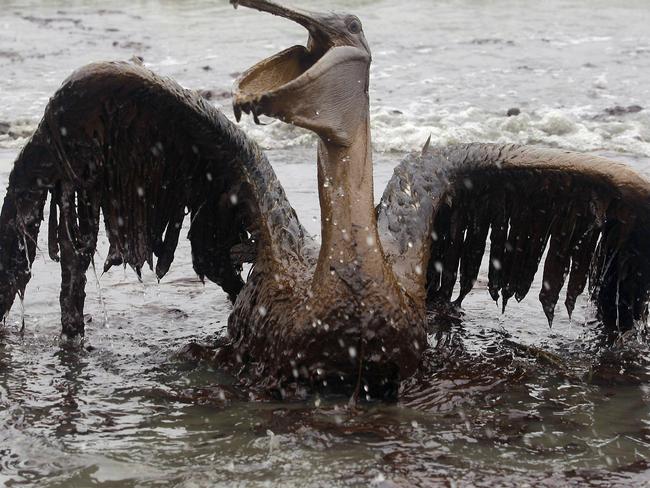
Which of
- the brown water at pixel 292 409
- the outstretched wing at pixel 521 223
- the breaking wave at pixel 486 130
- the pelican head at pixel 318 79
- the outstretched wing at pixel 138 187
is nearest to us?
the brown water at pixel 292 409

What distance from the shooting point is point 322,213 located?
5.87 metres

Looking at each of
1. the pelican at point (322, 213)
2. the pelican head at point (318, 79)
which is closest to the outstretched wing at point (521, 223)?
the pelican at point (322, 213)

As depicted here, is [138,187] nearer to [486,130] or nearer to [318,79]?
[318,79]

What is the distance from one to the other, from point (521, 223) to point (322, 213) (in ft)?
4.67

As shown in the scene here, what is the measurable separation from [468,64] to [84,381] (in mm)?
11364

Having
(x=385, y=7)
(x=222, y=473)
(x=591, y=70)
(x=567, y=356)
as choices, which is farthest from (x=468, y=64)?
(x=222, y=473)

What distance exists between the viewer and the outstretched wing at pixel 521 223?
20.5 ft

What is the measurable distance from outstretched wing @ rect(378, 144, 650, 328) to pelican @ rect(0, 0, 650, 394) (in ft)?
0.03

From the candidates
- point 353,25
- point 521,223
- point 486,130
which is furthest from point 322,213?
point 486,130

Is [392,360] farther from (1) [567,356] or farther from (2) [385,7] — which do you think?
(2) [385,7]

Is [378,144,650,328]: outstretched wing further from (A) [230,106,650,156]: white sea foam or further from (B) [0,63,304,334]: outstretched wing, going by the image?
(A) [230,106,650,156]: white sea foam

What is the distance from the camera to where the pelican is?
5582 millimetres

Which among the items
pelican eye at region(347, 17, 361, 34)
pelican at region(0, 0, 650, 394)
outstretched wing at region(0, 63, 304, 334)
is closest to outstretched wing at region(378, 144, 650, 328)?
pelican at region(0, 0, 650, 394)

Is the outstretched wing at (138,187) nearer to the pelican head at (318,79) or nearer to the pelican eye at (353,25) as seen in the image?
the pelican head at (318,79)
